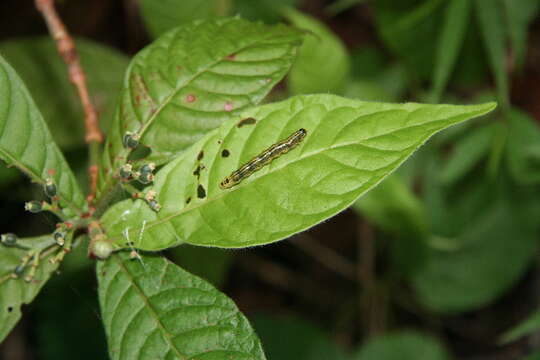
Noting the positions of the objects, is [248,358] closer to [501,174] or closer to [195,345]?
[195,345]

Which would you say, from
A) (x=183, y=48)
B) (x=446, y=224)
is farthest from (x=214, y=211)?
(x=446, y=224)

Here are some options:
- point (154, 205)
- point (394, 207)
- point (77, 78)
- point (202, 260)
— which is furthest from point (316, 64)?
point (154, 205)

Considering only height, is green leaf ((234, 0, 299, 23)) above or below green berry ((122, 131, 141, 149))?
above

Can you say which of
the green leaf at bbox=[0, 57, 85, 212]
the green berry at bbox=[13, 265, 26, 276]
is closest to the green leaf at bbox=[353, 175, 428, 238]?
the green leaf at bbox=[0, 57, 85, 212]

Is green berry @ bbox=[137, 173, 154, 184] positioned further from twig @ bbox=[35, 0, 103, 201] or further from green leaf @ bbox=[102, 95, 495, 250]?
twig @ bbox=[35, 0, 103, 201]

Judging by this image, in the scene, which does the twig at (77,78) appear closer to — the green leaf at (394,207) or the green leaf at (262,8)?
the green leaf at (394,207)

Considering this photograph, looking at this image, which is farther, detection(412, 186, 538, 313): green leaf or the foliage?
detection(412, 186, 538, 313): green leaf

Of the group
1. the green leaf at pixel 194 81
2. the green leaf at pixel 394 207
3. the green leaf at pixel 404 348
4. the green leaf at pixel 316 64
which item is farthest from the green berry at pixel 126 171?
the green leaf at pixel 404 348
